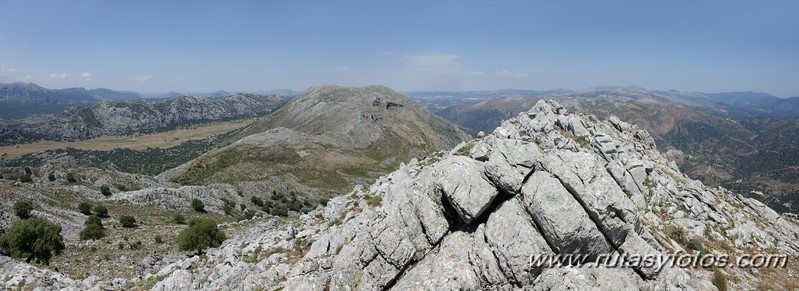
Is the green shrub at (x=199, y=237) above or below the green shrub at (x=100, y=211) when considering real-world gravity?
above

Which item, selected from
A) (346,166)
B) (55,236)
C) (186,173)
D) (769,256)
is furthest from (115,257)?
(346,166)

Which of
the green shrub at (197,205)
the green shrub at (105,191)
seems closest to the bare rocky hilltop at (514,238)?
the green shrub at (197,205)

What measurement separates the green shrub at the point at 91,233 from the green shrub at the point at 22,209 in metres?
Result: 12.6

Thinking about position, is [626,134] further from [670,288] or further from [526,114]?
[670,288]

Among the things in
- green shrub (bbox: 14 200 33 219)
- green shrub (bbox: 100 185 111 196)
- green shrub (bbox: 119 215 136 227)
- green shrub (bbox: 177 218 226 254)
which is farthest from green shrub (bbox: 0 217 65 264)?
green shrub (bbox: 100 185 111 196)

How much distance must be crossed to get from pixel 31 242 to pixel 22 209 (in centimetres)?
1887

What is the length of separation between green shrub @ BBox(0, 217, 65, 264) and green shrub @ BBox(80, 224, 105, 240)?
233 inches

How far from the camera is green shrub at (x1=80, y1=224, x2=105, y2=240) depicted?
47.8 meters

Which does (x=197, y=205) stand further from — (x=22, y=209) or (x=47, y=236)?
(x=47, y=236)

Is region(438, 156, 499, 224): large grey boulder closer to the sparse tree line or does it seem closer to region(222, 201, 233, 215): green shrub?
the sparse tree line

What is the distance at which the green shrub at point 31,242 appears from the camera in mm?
39594

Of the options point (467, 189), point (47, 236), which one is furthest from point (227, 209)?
point (467, 189)

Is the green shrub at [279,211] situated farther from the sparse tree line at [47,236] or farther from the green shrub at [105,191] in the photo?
the sparse tree line at [47,236]

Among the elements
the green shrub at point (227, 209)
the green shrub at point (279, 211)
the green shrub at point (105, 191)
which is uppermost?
the green shrub at point (105, 191)
